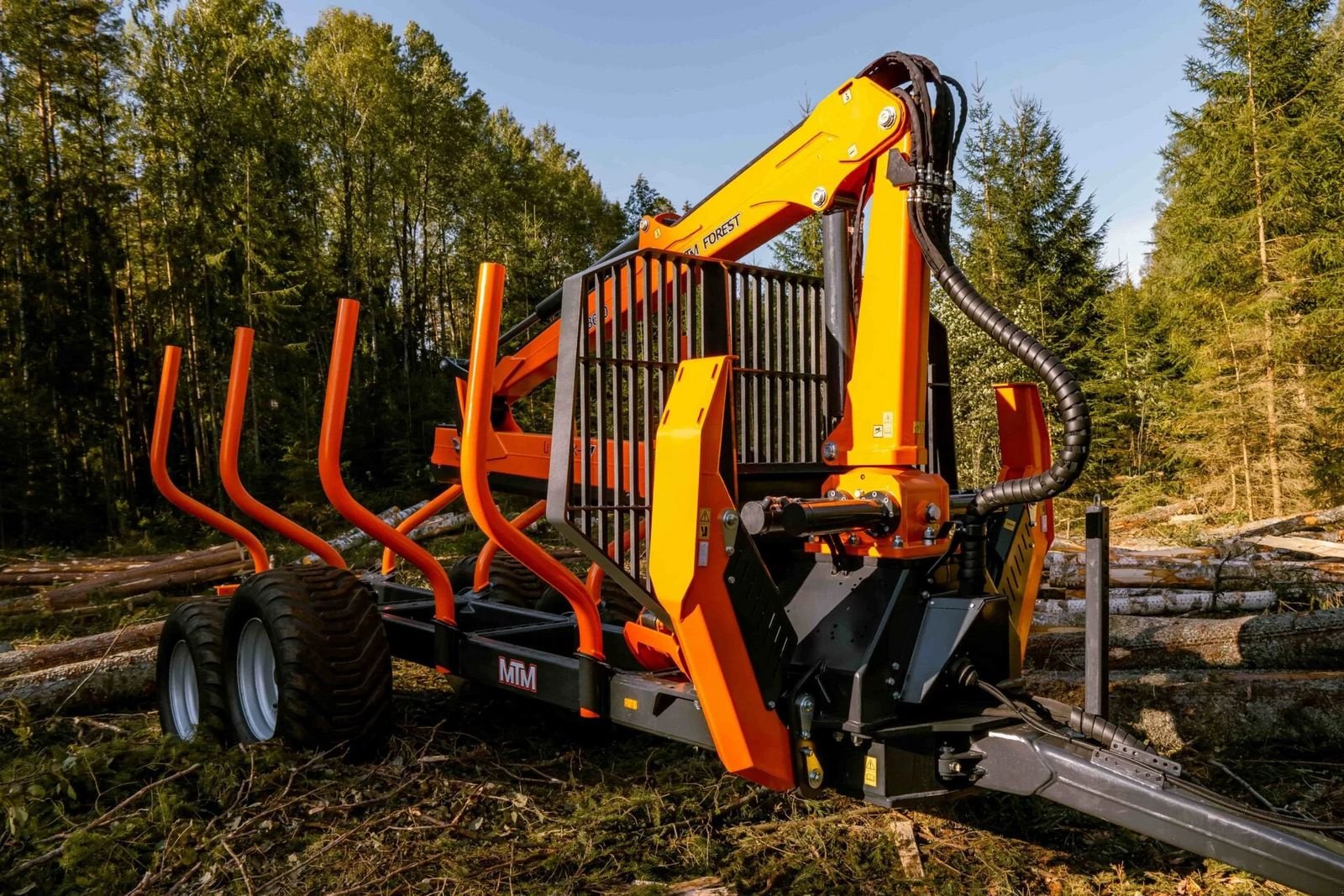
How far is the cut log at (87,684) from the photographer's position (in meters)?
4.94

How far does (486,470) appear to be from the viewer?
141 inches

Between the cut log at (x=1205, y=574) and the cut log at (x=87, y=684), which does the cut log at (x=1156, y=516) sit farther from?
the cut log at (x=87, y=684)

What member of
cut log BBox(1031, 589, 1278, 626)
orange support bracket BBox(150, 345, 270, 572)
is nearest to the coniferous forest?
cut log BBox(1031, 589, 1278, 626)

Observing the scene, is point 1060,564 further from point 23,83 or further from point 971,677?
point 23,83

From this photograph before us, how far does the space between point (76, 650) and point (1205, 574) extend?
8714mm

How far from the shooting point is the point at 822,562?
3.50 meters

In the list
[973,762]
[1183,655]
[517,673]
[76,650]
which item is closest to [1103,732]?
[973,762]

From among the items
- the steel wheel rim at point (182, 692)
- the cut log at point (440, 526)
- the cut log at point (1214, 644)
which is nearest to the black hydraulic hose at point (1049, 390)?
the cut log at point (1214, 644)

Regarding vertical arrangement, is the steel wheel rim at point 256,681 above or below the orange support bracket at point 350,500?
below

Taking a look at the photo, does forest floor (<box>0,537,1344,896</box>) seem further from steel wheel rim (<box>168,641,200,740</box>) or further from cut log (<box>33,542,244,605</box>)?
cut log (<box>33,542,244,605</box>)

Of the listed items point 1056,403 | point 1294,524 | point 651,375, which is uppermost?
point 651,375

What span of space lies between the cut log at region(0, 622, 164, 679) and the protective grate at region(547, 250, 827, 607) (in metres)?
4.21

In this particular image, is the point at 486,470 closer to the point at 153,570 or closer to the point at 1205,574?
the point at 1205,574

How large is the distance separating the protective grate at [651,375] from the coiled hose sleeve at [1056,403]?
0.88 meters
